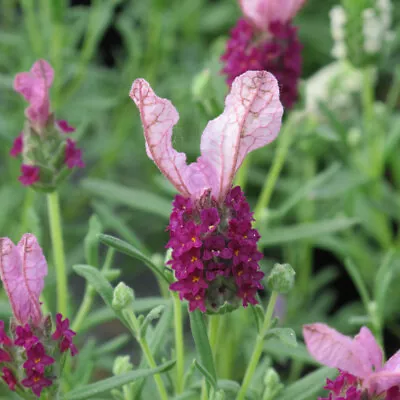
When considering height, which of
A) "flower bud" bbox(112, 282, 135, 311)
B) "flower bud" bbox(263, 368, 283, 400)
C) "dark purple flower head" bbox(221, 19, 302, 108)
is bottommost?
"flower bud" bbox(263, 368, 283, 400)

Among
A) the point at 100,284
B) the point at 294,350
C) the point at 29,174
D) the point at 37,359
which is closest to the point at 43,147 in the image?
the point at 29,174

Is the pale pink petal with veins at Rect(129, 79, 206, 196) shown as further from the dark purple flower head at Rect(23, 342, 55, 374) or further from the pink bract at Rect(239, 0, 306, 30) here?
the pink bract at Rect(239, 0, 306, 30)

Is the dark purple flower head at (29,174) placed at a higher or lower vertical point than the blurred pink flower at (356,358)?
higher

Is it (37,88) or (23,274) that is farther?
(37,88)

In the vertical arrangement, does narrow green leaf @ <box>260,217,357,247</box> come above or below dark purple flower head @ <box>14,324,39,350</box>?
below

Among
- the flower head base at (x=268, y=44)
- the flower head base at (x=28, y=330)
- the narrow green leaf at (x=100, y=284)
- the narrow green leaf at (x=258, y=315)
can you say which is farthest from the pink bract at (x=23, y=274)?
the flower head base at (x=268, y=44)

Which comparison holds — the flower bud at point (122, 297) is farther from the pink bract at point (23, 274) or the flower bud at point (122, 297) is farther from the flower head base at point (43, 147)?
the flower head base at point (43, 147)

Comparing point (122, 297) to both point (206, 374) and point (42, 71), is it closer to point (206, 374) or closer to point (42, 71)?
point (206, 374)

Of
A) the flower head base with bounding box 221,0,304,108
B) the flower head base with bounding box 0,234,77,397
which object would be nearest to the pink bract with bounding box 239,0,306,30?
the flower head base with bounding box 221,0,304,108
